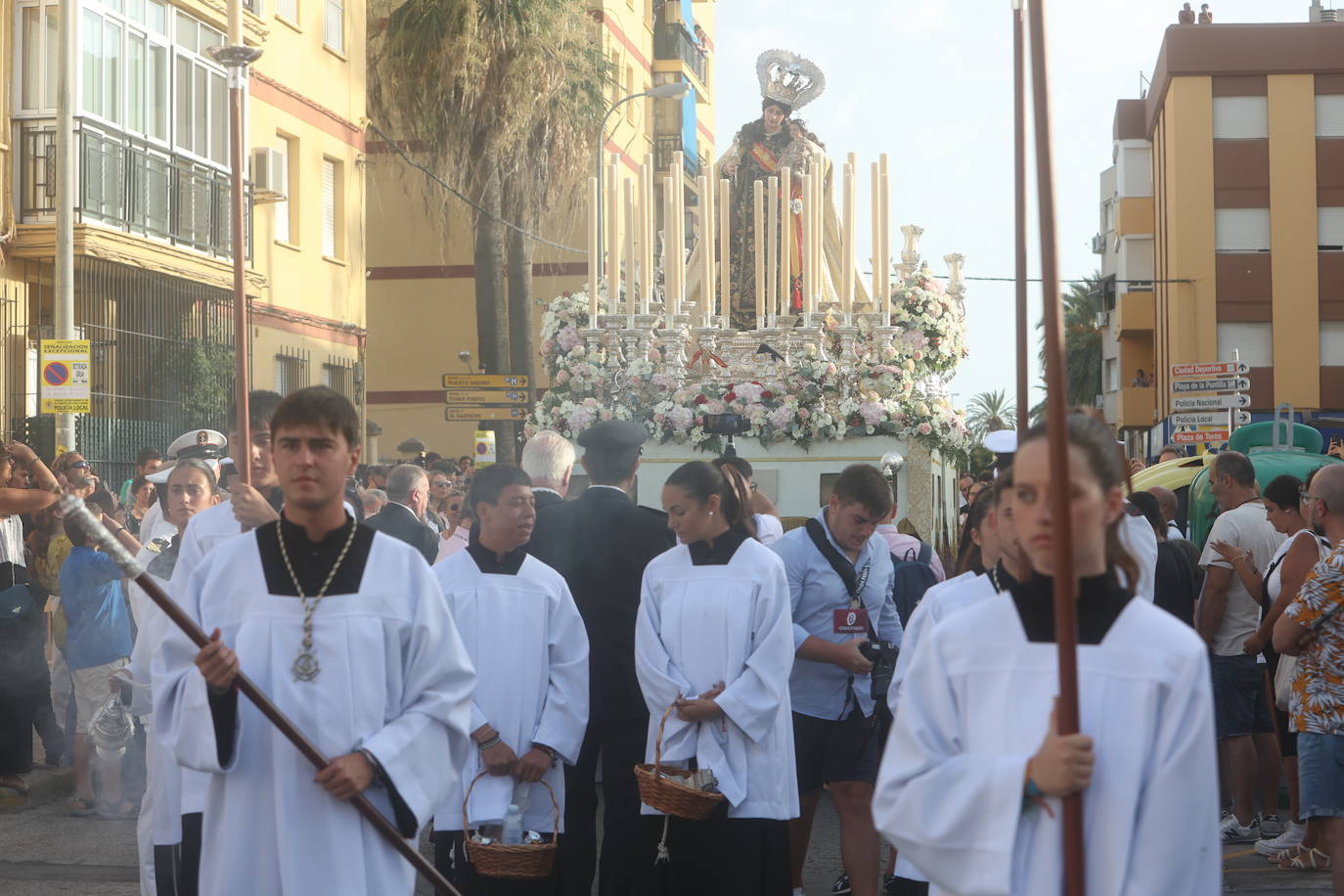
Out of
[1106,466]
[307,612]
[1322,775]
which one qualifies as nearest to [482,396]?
[1322,775]

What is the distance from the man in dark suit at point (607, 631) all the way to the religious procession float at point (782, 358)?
20.0 feet

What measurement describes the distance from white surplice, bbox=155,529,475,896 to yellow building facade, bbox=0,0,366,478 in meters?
13.9

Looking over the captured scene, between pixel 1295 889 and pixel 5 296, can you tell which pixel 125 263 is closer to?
pixel 5 296

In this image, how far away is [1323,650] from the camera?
22.9ft

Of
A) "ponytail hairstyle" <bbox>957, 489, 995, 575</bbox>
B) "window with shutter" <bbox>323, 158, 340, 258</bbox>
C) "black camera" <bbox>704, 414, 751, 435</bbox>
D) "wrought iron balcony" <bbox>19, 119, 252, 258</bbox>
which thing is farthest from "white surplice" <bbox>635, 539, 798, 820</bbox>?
"window with shutter" <bbox>323, 158, 340, 258</bbox>

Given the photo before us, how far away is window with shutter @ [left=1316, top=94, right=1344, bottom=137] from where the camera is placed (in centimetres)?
4244

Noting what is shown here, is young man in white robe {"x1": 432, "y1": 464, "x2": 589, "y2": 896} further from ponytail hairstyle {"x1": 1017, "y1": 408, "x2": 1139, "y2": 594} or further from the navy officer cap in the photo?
ponytail hairstyle {"x1": 1017, "y1": 408, "x2": 1139, "y2": 594}

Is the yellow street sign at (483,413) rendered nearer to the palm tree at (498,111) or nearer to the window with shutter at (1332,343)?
the palm tree at (498,111)

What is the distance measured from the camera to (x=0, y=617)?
1016 cm

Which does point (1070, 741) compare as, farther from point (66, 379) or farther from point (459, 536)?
point (66, 379)

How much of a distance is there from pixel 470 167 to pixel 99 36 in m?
8.32

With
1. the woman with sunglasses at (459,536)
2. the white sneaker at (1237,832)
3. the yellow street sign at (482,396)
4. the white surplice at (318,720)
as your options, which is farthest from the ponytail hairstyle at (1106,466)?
the yellow street sign at (482,396)

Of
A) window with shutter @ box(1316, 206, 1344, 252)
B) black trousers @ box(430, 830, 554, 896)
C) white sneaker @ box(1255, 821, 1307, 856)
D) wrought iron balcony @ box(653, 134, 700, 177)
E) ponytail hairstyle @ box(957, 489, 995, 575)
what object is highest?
wrought iron balcony @ box(653, 134, 700, 177)

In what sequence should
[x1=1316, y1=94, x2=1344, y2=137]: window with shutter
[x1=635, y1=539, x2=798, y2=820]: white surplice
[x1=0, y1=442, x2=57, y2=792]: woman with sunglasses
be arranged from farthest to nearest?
[x1=1316, y1=94, x2=1344, y2=137]: window with shutter < [x1=0, y1=442, x2=57, y2=792]: woman with sunglasses < [x1=635, y1=539, x2=798, y2=820]: white surplice
